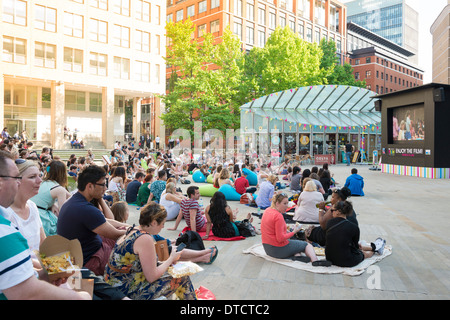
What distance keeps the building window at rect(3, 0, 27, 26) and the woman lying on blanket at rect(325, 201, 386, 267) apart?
127 ft

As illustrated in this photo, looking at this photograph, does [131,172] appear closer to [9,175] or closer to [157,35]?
[9,175]

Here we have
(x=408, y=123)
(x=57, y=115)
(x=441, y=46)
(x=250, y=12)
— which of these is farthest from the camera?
(x=441, y=46)

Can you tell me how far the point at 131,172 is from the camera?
17375mm

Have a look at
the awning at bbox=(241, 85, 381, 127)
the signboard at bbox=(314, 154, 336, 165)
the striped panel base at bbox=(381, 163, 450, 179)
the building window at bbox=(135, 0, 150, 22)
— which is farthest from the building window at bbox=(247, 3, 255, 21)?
the striped panel base at bbox=(381, 163, 450, 179)

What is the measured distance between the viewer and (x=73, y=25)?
3812 centimetres

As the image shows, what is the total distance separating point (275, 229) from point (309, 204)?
3151 mm

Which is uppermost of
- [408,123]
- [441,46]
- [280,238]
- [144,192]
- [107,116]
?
[441,46]

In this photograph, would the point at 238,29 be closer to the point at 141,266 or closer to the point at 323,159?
the point at 323,159

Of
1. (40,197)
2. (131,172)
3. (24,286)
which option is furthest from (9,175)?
(131,172)

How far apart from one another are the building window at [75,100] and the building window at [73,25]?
6784 millimetres

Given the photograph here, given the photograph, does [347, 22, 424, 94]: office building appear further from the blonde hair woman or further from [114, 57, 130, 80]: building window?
the blonde hair woman

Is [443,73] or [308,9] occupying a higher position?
[308,9]

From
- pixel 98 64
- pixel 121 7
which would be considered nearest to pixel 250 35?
pixel 121 7
